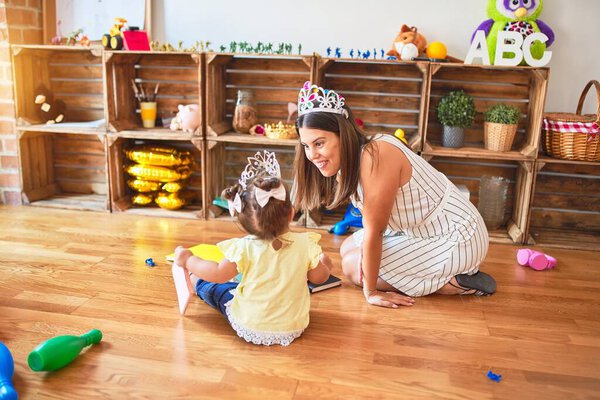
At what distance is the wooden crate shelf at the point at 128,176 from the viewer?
3.39 meters

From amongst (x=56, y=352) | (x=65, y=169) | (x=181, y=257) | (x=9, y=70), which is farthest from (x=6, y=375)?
(x=65, y=169)

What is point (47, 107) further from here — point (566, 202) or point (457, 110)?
point (566, 202)

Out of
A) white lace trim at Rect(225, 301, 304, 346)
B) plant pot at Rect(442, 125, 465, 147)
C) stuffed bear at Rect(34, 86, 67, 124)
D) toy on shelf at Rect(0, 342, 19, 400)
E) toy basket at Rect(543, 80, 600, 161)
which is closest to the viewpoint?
toy on shelf at Rect(0, 342, 19, 400)

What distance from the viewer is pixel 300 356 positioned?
1820 millimetres

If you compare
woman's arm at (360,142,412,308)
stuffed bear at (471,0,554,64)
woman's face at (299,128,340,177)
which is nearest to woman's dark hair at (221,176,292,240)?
woman's face at (299,128,340,177)

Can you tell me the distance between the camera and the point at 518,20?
9.88ft

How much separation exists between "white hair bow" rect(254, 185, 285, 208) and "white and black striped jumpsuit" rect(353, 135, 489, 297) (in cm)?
58

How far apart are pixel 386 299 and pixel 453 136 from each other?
4.23 feet

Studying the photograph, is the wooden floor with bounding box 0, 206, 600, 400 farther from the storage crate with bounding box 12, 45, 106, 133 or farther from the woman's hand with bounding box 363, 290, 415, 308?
the storage crate with bounding box 12, 45, 106, 133

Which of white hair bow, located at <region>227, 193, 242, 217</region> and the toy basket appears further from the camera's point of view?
the toy basket

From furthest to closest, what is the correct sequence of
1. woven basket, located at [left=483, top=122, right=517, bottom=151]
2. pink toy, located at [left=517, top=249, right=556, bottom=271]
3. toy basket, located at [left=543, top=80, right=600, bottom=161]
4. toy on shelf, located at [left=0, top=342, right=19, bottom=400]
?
woven basket, located at [left=483, top=122, right=517, bottom=151], toy basket, located at [left=543, top=80, right=600, bottom=161], pink toy, located at [left=517, top=249, right=556, bottom=271], toy on shelf, located at [left=0, top=342, right=19, bottom=400]

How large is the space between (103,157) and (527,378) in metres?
2.97

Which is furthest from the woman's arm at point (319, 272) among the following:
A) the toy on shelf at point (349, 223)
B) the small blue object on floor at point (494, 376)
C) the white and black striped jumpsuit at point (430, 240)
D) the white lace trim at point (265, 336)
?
the toy on shelf at point (349, 223)

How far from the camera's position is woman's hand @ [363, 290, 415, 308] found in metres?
2.22
